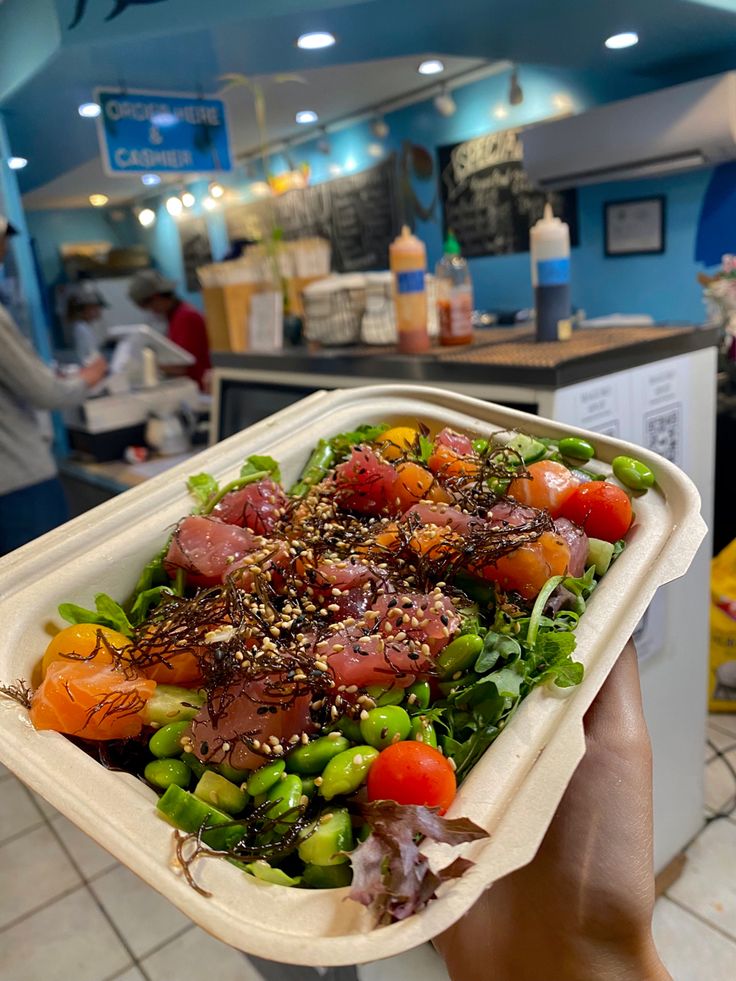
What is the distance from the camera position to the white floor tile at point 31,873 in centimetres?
247

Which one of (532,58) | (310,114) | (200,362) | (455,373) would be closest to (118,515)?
(455,373)

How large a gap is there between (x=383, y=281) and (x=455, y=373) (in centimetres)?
67

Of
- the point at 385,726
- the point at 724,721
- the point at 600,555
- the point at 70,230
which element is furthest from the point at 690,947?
the point at 70,230

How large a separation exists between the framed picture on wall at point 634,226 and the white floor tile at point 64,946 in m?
4.53

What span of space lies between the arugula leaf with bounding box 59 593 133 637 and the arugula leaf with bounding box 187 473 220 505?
25cm

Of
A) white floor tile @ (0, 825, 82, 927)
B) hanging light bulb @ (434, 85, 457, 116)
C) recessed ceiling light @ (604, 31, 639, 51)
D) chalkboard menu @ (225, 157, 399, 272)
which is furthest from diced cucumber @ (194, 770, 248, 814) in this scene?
chalkboard menu @ (225, 157, 399, 272)

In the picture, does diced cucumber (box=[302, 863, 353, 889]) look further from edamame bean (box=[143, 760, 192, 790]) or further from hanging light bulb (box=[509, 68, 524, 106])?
hanging light bulb (box=[509, 68, 524, 106])

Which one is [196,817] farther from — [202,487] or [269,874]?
[202,487]

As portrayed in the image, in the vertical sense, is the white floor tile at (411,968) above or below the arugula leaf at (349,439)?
below

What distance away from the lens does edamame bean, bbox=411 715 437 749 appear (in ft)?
2.53

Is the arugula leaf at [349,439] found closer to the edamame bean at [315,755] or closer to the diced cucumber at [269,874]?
the edamame bean at [315,755]

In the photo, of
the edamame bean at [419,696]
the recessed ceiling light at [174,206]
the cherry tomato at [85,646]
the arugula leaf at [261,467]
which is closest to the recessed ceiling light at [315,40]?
the arugula leaf at [261,467]

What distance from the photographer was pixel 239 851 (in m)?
0.67

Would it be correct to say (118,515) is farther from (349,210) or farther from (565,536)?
(349,210)
